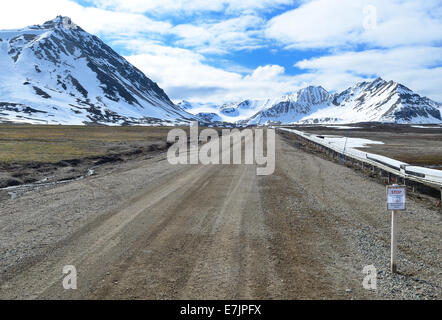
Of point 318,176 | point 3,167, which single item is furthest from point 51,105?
point 318,176

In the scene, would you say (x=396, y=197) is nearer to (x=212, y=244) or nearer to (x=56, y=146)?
(x=212, y=244)

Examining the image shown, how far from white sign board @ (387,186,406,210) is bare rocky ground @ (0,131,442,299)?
1505 mm

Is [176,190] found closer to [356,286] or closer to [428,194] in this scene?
[356,286]

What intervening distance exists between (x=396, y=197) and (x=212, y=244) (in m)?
4.65

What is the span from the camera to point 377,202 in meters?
14.4

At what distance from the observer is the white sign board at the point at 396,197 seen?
722 cm

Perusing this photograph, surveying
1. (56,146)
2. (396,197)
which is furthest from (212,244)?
(56,146)

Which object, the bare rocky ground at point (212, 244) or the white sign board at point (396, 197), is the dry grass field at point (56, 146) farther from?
the white sign board at point (396, 197)

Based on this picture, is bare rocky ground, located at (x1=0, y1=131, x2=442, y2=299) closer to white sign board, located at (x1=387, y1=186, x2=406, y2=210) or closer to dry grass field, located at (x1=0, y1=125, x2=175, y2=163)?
white sign board, located at (x1=387, y1=186, x2=406, y2=210)

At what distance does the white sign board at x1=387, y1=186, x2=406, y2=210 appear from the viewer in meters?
7.22

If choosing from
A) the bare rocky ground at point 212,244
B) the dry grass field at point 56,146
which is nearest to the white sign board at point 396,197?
the bare rocky ground at point 212,244

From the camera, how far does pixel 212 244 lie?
8922 mm

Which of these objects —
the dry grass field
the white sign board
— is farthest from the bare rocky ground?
the dry grass field

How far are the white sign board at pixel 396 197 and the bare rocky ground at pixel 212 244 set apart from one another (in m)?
1.51
